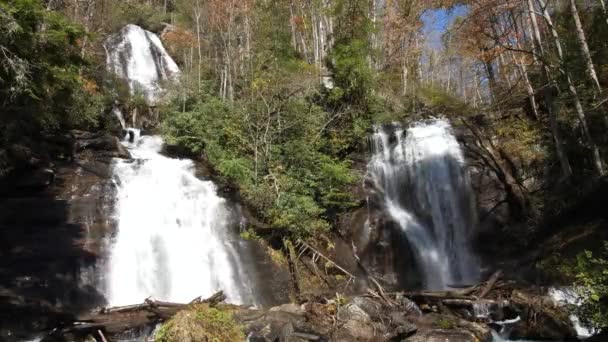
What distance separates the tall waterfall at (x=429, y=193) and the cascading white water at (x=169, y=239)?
703cm

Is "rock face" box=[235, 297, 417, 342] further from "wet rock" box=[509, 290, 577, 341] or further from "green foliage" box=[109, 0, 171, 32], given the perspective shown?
"green foliage" box=[109, 0, 171, 32]

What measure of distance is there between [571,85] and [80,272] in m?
15.2

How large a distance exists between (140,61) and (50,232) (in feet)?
65.4

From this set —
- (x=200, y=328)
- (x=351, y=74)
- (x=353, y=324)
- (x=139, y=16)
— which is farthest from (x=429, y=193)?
(x=139, y=16)

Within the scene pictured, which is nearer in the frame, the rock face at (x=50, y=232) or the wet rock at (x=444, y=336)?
the wet rock at (x=444, y=336)

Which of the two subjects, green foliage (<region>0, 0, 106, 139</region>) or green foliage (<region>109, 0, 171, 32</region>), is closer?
green foliage (<region>0, 0, 106, 139</region>)

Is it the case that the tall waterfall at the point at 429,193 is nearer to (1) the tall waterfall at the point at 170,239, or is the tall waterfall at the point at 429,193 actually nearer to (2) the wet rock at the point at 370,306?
(2) the wet rock at the point at 370,306

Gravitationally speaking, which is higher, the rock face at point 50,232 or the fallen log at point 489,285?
the rock face at point 50,232

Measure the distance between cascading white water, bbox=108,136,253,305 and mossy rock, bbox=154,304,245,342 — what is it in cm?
350

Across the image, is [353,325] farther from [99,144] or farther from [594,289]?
[99,144]

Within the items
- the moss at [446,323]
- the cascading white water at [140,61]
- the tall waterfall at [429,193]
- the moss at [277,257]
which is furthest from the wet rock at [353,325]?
the cascading white water at [140,61]

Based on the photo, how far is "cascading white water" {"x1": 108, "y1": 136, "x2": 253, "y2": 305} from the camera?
41.7ft

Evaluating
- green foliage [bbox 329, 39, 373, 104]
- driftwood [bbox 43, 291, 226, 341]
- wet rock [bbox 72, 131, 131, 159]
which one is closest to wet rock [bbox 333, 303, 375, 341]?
driftwood [bbox 43, 291, 226, 341]

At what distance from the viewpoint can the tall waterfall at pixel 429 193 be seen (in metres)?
16.8
